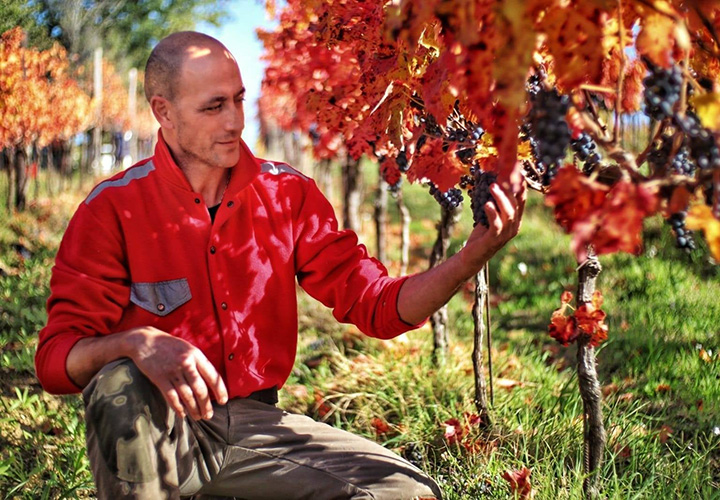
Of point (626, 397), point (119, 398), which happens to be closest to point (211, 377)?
point (119, 398)

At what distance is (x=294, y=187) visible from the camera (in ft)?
7.97

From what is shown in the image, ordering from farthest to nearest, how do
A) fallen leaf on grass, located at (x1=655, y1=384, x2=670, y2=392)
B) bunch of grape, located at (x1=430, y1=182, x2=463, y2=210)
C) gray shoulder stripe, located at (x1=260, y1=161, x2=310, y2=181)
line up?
fallen leaf on grass, located at (x1=655, y1=384, x2=670, y2=392)
bunch of grape, located at (x1=430, y1=182, x2=463, y2=210)
gray shoulder stripe, located at (x1=260, y1=161, x2=310, y2=181)

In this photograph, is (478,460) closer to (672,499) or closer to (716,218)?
(672,499)

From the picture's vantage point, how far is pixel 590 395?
2.20 meters

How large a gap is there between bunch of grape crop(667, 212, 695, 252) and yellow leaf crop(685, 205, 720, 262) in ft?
0.78

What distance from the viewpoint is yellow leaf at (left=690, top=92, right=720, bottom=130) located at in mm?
1133

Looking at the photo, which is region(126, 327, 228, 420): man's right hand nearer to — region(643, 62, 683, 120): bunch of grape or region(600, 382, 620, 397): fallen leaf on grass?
region(643, 62, 683, 120): bunch of grape

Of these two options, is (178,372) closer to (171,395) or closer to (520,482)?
(171,395)

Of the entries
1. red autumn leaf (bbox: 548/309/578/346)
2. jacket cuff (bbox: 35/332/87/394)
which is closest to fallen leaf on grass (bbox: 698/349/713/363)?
red autumn leaf (bbox: 548/309/578/346)

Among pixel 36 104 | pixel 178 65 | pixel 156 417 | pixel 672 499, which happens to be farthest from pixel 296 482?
pixel 36 104

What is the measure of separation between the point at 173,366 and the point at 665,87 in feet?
4.15

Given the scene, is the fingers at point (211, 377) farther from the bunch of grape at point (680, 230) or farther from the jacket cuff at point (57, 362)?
the bunch of grape at point (680, 230)

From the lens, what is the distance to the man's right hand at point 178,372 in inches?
68.9

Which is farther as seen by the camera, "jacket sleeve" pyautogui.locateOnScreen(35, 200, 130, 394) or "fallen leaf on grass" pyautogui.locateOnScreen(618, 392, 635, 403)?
"fallen leaf on grass" pyautogui.locateOnScreen(618, 392, 635, 403)
